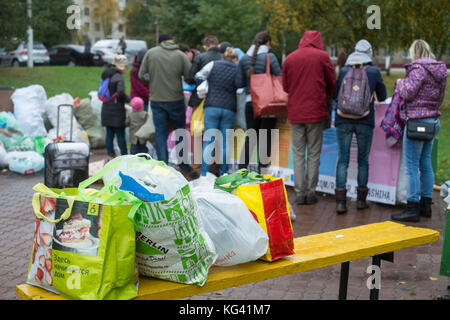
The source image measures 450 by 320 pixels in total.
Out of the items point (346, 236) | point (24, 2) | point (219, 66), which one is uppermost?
point (24, 2)

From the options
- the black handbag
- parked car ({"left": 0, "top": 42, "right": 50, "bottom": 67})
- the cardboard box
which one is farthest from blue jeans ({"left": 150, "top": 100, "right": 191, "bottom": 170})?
parked car ({"left": 0, "top": 42, "right": 50, "bottom": 67})

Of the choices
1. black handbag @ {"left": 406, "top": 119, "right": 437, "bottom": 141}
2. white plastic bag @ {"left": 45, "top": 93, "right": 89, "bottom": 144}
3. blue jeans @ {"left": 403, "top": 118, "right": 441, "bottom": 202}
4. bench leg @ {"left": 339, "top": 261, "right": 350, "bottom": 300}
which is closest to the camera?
bench leg @ {"left": 339, "top": 261, "right": 350, "bottom": 300}

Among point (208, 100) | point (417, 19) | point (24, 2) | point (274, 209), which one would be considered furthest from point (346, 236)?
point (24, 2)

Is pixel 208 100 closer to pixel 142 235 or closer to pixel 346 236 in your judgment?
pixel 346 236

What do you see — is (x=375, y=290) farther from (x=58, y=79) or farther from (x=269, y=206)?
(x=58, y=79)

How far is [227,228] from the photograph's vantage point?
3111 millimetres

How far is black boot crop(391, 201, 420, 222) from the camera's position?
6.58 meters

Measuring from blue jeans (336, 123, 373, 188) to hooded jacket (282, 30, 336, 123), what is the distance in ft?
1.19

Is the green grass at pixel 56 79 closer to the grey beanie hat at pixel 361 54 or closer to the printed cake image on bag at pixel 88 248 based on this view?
the grey beanie hat at pixel 361 54

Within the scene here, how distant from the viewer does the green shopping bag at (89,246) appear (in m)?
2.64

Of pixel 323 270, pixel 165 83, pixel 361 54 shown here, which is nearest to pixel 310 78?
pixel 361 54

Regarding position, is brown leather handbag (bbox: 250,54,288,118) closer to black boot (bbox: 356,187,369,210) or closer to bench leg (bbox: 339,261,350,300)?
black boot (bbox: 356,187,369,210)

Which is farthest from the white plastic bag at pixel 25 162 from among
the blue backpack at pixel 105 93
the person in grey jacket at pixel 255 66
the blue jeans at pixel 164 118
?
the person in grey jacket at pixel 255 66

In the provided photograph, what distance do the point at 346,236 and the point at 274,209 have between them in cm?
95
